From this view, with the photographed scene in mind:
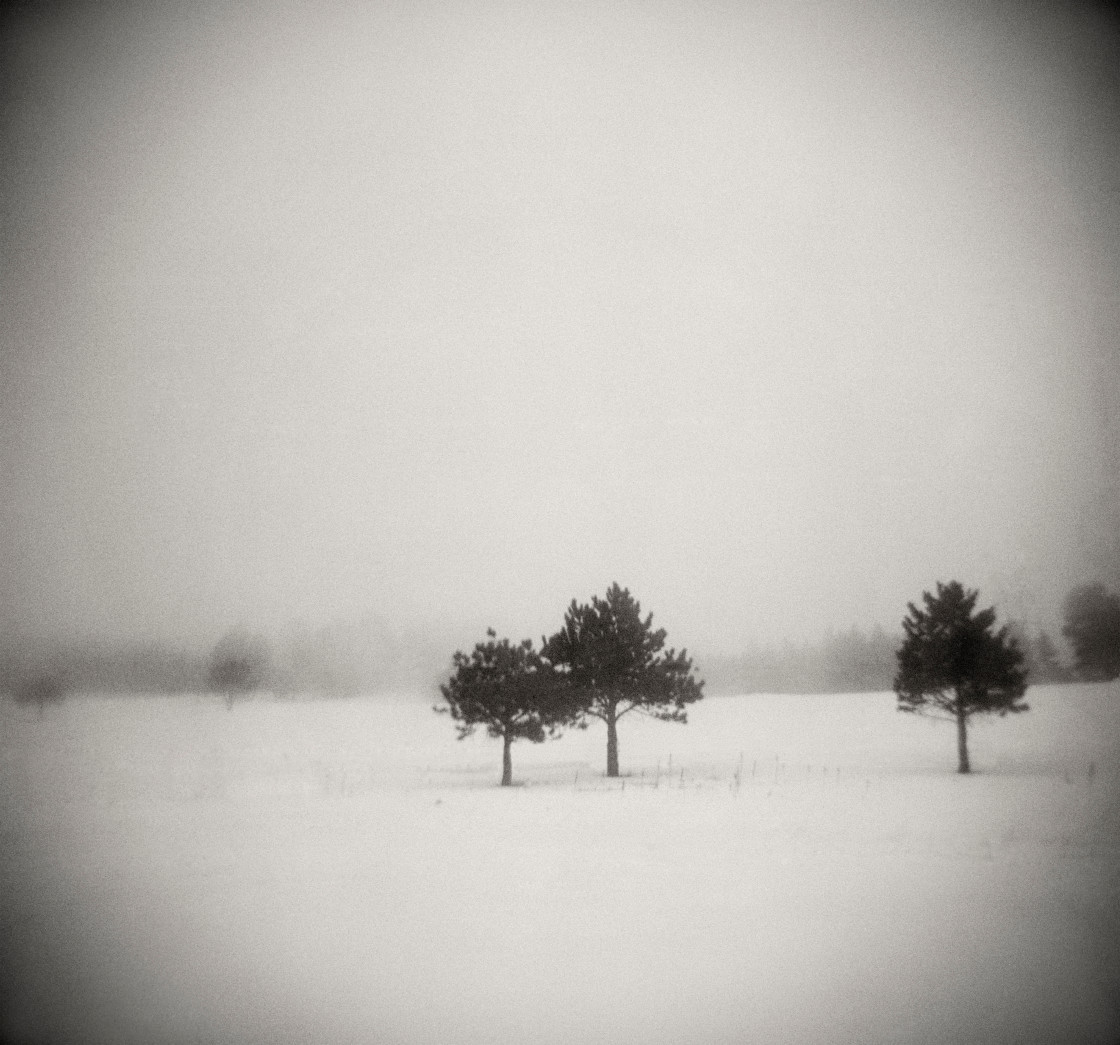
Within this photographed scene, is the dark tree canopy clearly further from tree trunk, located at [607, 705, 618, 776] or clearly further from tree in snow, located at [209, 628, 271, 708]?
tree in snow, located at [209, 628, 271, 708]

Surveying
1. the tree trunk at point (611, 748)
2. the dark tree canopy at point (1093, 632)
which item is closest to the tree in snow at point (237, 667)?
the tree trunk at point (611, 748)

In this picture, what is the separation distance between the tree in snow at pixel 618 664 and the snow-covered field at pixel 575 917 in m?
8.01

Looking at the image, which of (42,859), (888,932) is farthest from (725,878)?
(42,859)

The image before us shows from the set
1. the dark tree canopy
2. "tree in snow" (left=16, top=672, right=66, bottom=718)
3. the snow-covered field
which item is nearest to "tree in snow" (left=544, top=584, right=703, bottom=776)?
the snow-covered field

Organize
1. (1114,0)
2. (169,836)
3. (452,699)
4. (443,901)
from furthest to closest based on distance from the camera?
(452,699) → (169,836) → (1114,0) → (443,901)

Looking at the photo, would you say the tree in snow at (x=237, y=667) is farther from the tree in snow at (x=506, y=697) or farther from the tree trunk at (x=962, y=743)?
the tree trunk at (x=962, y=743)

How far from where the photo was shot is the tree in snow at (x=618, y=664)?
2497 cm

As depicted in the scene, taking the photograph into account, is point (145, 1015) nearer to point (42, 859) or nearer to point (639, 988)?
point (639, 988)

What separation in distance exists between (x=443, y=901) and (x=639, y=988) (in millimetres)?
3300

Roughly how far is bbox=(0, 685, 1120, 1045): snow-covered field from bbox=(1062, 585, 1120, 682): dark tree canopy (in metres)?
13.6

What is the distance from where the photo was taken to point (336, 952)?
7398 mm

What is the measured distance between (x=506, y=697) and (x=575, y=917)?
56.7ft

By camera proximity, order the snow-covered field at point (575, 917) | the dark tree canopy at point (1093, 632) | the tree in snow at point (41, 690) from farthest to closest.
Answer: the dark tree canopy at point (1093, 632) < the tree in snow at point (41, 690) < the snow-covered field at point (575, 917)

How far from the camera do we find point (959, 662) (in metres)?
A: 21.2
